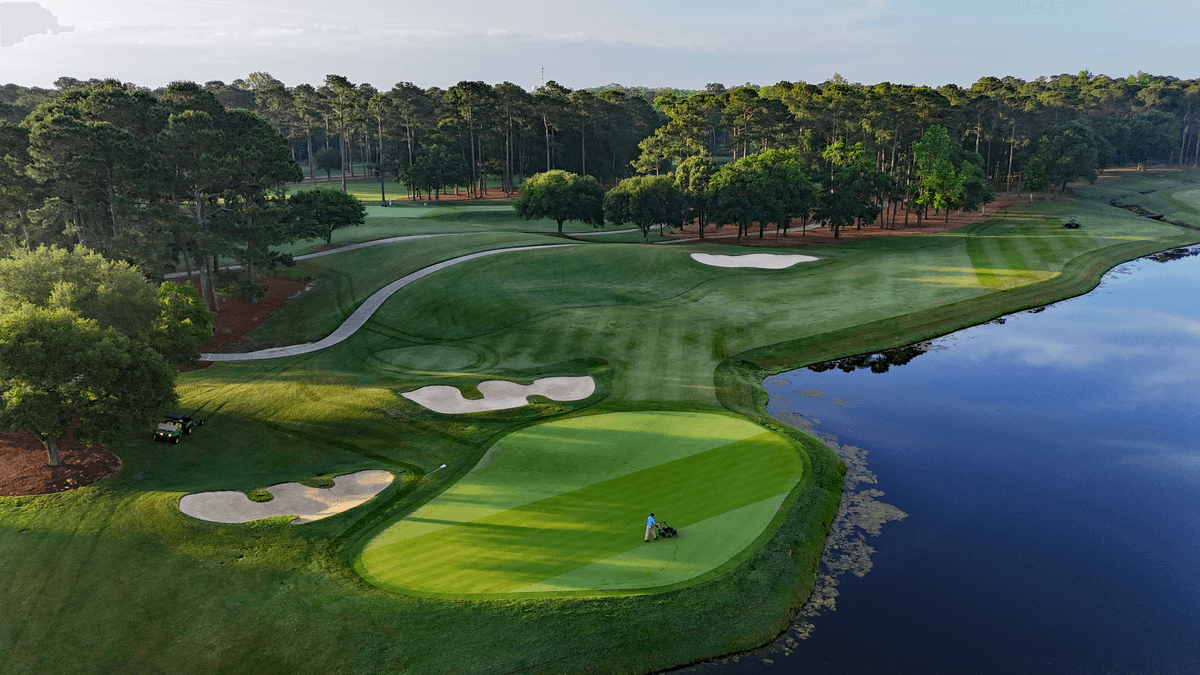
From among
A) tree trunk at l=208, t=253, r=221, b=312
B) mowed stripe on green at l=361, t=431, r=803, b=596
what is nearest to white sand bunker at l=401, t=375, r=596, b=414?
mowed stripe on green at l=361, t=431, r=803, b=596

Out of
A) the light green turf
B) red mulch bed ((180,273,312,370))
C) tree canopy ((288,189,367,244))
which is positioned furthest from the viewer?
tree canopy ((288,189,367,244))

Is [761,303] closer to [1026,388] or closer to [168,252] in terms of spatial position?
[1026,388]

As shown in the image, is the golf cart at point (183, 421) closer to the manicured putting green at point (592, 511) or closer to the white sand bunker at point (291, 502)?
the white sand bunker at point (291, 502)

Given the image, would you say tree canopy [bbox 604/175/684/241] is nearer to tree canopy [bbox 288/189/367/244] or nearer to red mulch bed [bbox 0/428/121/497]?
tree canopy [bbox 288/189/367/244]

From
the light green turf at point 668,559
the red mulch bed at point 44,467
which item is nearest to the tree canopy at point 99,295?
the red mulch bed at point 44,467

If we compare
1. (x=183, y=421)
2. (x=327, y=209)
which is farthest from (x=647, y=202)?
(x=183, y=421)

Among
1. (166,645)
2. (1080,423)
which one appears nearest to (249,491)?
(166,645)
